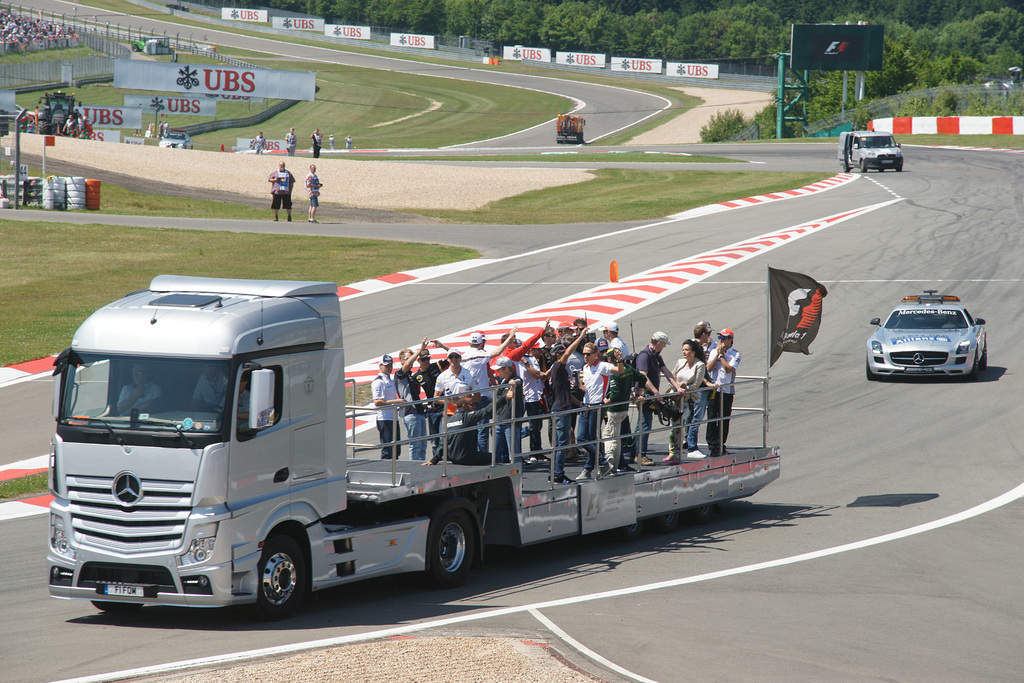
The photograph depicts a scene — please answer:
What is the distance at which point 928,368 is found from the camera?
74.0 feet

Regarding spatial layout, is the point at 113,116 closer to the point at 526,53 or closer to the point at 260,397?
Answer: the point at 526,53

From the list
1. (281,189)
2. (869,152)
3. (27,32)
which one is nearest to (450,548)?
(281,189)

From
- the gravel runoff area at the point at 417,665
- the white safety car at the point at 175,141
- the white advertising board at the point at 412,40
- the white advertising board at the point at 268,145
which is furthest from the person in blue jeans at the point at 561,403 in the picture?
the white advertising board at the point at 412,40

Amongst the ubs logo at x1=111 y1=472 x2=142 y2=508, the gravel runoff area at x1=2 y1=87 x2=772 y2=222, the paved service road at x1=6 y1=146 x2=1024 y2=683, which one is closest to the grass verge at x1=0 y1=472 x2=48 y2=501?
the paved service road at x1=6 y1=146 x2=1024 y2=683

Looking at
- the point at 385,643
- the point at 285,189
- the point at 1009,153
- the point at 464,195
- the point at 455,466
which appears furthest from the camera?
the point at 1009,153

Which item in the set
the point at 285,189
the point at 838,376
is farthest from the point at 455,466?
the point at 285,189

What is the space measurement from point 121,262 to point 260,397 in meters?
24.9

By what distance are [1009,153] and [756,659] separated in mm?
52929

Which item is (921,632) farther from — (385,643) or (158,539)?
(158,539)

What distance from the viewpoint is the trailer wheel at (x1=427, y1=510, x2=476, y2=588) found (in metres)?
11.8

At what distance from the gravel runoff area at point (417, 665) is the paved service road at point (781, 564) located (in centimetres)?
63

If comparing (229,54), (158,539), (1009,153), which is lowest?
(158,539)

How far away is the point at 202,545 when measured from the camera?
990 cm

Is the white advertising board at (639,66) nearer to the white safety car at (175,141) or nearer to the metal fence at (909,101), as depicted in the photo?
the metal fence at (909,101)
